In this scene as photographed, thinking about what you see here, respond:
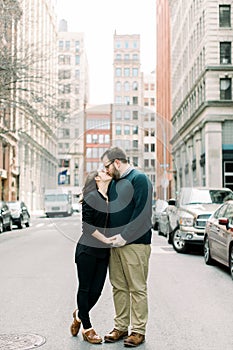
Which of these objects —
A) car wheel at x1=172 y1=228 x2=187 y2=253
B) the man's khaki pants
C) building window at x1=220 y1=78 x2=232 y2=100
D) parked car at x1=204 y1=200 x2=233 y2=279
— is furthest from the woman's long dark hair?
building window at x1=220 y1=78 x2=232 y2=100

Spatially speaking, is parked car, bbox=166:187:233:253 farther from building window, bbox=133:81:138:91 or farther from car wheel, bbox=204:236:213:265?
building window, bbox=133:81:138:91

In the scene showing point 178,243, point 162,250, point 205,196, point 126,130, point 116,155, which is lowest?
point 162,250

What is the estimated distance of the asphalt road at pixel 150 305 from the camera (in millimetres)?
5758

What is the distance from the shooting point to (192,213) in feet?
49.2

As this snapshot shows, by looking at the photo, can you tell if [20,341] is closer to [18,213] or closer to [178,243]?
[178,243]

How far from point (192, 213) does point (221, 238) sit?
398 cm

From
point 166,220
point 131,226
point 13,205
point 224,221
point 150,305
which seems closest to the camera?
point 131,226

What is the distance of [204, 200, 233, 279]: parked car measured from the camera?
34.4 ft

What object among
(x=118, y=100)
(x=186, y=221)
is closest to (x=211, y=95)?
(x=186, y=221)

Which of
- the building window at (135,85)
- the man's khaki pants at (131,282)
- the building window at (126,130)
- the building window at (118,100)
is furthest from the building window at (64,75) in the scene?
the man's khaki pants at (131,282)

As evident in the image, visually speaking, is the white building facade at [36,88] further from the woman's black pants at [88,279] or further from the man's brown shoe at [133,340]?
the man's brown shoe at [133,340]

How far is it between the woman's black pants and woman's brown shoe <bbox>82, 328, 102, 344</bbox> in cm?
7

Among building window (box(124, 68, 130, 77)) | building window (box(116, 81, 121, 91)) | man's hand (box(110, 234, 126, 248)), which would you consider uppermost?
building window (box(124, 68, 130, 77))

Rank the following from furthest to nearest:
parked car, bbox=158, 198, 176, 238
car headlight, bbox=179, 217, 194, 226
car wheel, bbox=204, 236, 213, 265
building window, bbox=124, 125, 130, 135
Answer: parked car, bbox=158, 198, 176, 238 → car headlight, bbox=179, 217, 194, 226 → car wheel, bbox=204, 236, 213, 265 → building window, bbox=124, 125, 130, 135
